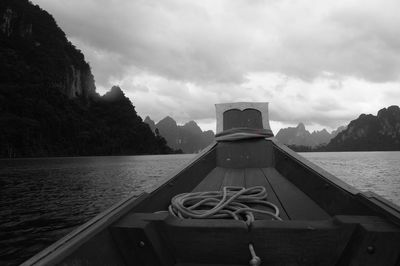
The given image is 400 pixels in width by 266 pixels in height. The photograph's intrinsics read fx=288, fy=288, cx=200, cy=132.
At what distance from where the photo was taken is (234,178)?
5621 mm

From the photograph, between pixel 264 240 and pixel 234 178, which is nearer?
pixel 264 240

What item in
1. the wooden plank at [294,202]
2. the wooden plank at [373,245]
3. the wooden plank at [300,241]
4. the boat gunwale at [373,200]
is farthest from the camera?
the wooden plank at [294,202]

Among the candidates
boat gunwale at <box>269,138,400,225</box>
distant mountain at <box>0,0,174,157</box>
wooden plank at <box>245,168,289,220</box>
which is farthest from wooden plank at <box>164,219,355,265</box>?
distant mountain at <box>0,0,174,157</box>

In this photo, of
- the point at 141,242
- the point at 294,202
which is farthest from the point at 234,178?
the point at 141,242

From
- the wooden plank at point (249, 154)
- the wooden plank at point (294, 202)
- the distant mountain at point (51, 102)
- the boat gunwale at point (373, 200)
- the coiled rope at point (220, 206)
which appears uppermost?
the distant mountain at point (51, 102)

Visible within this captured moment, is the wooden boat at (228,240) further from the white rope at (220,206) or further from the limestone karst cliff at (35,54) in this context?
the limestone karst cliff at (35,54)

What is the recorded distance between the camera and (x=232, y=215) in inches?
106

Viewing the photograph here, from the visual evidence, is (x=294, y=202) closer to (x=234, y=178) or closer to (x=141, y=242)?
(x=234, y=178)

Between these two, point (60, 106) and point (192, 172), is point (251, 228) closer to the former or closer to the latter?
point (192, 172)

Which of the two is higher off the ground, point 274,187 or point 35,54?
point 35,54

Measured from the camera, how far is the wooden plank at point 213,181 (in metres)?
4.88

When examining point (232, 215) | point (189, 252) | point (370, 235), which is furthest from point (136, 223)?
point (370, 235)

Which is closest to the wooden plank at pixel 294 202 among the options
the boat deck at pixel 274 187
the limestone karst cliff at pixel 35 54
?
the boat deck at pixel 274 187

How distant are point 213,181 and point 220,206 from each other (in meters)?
2.63
